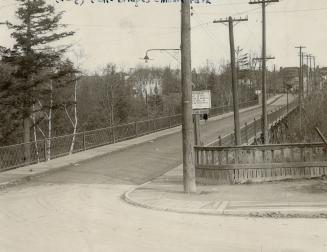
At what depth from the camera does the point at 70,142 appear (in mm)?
25656

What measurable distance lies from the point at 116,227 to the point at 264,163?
650 cm

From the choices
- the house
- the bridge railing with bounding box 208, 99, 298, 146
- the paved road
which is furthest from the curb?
the house

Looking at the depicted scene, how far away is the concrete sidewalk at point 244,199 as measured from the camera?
34.5ft

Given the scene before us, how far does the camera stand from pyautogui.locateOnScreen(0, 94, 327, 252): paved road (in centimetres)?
809

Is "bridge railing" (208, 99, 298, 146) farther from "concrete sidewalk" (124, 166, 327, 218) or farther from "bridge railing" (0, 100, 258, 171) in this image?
"concrete sidewalk" (124, 166, 327, 218)

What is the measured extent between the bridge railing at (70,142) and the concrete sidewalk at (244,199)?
285 inches

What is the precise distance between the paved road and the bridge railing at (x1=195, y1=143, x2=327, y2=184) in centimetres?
291

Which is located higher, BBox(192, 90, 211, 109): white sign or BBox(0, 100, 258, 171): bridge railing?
BBox(192, 90, 211, 109): white sign

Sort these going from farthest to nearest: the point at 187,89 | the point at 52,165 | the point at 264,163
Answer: the point at 52,165 < the point at 264,163 < the point at 187,89

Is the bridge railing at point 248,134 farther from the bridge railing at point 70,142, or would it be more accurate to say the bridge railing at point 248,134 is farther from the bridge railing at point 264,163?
the bridge railing at point 264,163

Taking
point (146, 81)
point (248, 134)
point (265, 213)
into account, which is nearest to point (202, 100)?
point (265, 213)

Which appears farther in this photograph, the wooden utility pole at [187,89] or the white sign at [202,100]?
the white sign at [202,100]

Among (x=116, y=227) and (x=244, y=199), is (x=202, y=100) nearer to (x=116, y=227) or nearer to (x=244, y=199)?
(x=244, y=199)

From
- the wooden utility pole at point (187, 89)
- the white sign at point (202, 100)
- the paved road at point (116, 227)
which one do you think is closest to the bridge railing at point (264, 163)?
the white sign at point (202, 100)
